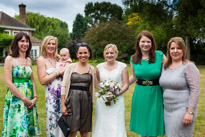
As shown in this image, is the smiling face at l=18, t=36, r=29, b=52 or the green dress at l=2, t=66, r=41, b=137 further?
the smiling face at l=18, t=36, r=29, b=52

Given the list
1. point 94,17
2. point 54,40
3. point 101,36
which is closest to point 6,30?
point 101,36

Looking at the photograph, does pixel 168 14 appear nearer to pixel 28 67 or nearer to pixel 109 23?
pixel 109 23

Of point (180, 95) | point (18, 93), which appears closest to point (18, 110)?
point (18, 93)

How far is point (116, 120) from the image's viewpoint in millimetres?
4691

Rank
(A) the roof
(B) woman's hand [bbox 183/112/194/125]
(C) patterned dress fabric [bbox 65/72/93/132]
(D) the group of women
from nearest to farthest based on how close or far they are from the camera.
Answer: (B) woman's hand [bbox 183/112/194/125] < (D) the group of women < (C) patterned dress fabric [bbox 65/72/93/132] < (A) the roof

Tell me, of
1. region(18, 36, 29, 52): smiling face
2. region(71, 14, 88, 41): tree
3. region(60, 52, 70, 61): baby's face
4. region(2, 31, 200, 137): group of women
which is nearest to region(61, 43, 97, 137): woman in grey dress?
region(2, 31, 200, 137): group of women

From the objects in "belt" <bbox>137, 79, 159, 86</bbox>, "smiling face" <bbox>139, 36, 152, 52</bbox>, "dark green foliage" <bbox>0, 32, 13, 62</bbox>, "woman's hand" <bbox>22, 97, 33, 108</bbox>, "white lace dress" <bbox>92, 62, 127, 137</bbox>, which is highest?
"dark green foliage" <bbox>0, 32, 13, 62</bbox>

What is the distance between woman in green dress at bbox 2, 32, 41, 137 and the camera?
4.30 m

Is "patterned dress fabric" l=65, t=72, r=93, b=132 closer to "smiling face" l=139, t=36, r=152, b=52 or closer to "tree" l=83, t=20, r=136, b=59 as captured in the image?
"smiling face" l=139, t=36, r=152, b=52

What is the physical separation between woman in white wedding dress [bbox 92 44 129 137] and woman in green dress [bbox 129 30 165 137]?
12.4 inches

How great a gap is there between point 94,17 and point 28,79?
66647mm

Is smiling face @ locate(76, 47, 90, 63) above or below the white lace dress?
above

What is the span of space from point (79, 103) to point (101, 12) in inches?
2605

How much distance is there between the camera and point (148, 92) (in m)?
4.42
